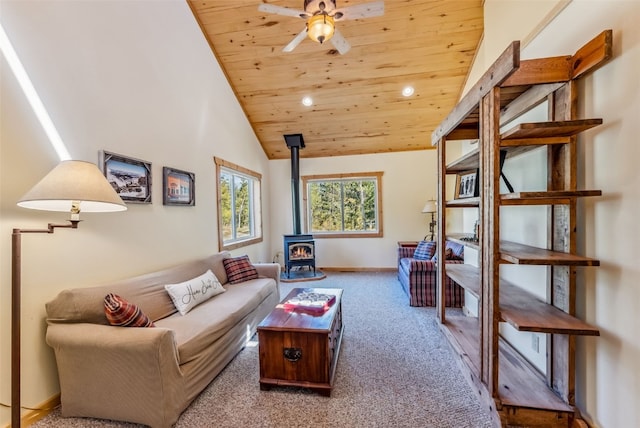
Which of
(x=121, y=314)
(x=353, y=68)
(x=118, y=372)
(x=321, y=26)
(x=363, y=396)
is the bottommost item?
(x=363, y=396)

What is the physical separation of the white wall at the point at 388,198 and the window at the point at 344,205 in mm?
119

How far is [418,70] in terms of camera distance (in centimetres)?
427

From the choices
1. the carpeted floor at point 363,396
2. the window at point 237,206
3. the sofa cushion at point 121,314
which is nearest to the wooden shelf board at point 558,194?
the carpeted floor at point 363,396

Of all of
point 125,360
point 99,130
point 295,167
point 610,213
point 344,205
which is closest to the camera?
point 610,213

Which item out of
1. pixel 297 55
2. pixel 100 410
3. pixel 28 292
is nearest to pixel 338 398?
pixel 100 410

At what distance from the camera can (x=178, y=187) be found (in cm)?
326

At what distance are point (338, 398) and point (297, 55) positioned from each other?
4.18 meters

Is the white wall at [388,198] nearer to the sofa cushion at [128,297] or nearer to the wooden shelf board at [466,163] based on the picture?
the wooden shelf board at [466,163]

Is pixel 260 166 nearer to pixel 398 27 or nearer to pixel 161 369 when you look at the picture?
pixel 398 27

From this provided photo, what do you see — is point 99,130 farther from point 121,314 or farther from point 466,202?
point 466,202

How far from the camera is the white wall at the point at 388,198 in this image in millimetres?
5898

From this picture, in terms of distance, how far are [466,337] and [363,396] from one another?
112 centimetres

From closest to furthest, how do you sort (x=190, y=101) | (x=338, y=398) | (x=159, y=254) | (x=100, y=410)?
1. (x=100, y=410)
2. (x=338, y=398)
3. (x=159, y=254)
4. (x=190, y=101)

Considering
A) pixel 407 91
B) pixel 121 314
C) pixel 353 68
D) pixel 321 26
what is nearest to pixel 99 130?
pixel 121 314
